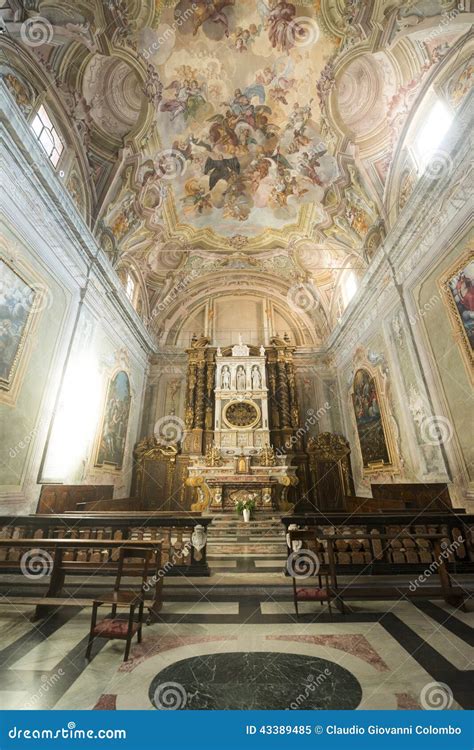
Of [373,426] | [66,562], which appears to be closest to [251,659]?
[66,562]

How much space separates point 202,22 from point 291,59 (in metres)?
2.77

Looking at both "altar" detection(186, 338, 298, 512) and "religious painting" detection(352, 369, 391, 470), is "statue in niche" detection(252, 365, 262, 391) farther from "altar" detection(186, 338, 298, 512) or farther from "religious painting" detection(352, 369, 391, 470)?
"religious painting" detection(352, 369, 391, 470)

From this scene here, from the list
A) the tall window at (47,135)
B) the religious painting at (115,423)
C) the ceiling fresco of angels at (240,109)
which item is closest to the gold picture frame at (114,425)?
the religious painting at (115,423)

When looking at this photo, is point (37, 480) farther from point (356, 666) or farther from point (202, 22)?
point (202, 22)

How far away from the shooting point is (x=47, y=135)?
8.80 meters

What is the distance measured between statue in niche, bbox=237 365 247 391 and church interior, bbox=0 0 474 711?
0.16 meters

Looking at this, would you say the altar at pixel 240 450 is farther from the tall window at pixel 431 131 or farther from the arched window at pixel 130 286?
the tall window at pixel 431 131

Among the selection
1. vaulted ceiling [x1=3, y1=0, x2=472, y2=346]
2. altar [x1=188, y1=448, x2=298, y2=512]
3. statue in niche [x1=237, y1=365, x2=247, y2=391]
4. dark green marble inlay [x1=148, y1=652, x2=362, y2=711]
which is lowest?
dark green marble inlay [x1=148, y1=652, x2=362, y2=711]

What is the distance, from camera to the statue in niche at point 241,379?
53.9ft

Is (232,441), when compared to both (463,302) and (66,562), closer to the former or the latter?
(463,302)

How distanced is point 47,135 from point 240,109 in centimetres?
648

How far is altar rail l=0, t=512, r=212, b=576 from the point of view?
16.8 ft

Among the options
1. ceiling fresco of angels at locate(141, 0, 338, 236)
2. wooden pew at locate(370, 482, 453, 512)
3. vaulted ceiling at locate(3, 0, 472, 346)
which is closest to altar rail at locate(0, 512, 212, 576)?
wooden pew at locate(370, 482, 453, 512)

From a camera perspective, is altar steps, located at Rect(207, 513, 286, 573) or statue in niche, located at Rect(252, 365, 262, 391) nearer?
altar steps, located at Rect(207, 513, 286, 573)
